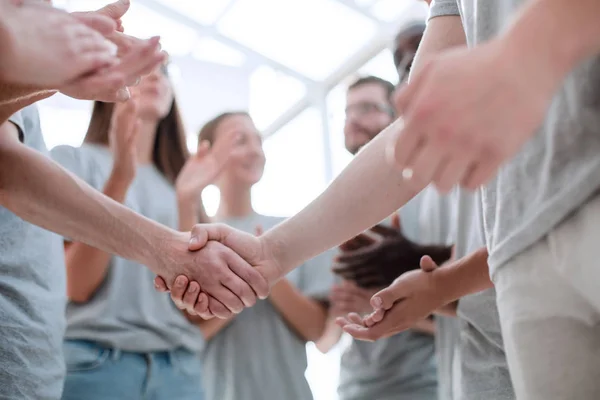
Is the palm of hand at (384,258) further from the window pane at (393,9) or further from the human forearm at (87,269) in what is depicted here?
the window pane at (393,9)

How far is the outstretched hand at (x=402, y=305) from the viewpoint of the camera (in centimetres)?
94

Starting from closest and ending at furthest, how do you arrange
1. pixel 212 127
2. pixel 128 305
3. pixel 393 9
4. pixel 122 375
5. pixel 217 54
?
pixel 122 375 < pixel 128 305 < pixel 212 127 < pixel 393 9 < pixel 217 54

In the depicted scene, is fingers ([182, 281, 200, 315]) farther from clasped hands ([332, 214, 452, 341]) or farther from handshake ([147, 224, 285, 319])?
clasped hands ([332, 214, 452, 341])

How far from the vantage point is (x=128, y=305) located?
4.05ft

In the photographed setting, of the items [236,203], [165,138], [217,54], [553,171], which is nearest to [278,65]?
[217,54]

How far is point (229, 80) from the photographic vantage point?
3672 millimetres

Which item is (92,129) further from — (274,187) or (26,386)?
(274,187)

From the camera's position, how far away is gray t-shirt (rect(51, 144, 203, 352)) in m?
1.17

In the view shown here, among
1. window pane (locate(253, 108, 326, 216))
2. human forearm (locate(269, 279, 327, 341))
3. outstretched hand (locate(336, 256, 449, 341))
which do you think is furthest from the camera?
window pane (locate(253, 108, 326, 216))

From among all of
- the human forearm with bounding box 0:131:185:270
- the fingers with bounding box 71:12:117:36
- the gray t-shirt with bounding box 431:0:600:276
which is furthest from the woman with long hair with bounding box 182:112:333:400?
the gray t-shirt with bounding box 431:0:600:276

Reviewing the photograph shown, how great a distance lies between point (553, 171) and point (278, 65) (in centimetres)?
311

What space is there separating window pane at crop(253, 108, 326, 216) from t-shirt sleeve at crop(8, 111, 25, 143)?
Answer: 2.15m

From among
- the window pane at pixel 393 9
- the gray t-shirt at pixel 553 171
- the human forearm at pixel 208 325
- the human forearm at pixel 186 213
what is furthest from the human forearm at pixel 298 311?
the window pane at pixel 393 9

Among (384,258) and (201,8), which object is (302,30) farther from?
(384,258)
